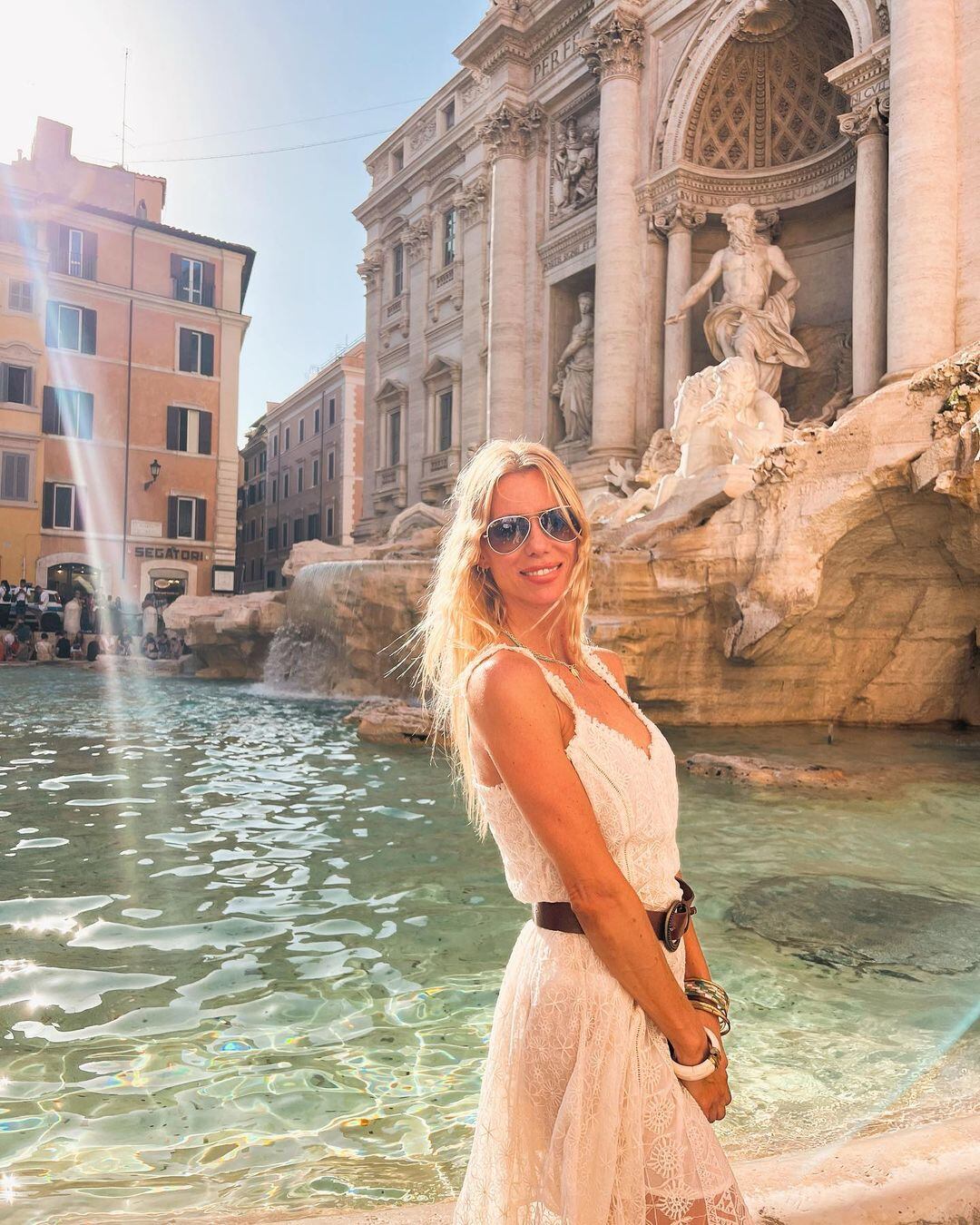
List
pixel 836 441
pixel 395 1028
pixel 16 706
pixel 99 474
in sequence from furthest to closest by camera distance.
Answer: pixel 99 474 → pixel 16 706 → pixel 836 441 → pixel 395 1028

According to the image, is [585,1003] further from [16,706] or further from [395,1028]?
[16,706]

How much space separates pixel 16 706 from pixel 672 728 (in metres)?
7.08

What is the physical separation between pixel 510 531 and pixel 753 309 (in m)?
14.5

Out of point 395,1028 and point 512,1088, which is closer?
point 512,1088

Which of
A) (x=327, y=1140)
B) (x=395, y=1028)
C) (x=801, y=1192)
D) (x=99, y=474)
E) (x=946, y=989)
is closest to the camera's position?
(x=801, y=1192)

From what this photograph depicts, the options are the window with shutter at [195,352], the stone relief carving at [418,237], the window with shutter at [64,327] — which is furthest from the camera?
the window with shutter at [195,352]

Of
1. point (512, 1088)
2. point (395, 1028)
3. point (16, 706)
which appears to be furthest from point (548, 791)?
point (16, 706)

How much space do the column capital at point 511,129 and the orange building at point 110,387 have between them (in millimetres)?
12197

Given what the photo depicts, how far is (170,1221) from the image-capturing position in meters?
1.83

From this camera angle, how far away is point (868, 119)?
12.9 meters

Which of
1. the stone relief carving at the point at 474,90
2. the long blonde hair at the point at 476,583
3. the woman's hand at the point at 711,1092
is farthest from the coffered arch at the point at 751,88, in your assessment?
the woman's hand at the point at 711,1092

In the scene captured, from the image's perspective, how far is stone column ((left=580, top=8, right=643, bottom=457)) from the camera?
54.5 ft

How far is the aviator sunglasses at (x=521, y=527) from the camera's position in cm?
141

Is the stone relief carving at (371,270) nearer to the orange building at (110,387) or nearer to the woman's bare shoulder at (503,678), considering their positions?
the orange building at (110,387)
